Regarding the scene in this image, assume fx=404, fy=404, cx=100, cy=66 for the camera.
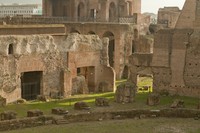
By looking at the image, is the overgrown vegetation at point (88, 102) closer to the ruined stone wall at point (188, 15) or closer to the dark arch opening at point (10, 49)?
the dark arch opening at point (10, 49)

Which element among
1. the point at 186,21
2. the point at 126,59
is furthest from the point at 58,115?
the point at 126,59

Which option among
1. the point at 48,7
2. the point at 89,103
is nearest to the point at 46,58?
A: the point at 89,103

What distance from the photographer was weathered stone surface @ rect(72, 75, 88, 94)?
25.2 m

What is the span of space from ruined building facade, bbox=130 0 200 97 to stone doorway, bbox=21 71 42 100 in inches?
257

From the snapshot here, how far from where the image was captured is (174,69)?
79.4 feet

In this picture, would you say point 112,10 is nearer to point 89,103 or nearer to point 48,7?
point 48,7

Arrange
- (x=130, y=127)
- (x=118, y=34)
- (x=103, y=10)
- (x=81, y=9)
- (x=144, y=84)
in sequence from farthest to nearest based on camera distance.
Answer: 1. (x=81, y=9)
2. (x=103, y=10)
3. (x=118, y=34)
4. (x=144, y=84)
5. (x=130, y=127)

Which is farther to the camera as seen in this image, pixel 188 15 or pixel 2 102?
pixel 188 15

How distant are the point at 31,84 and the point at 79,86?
329cm

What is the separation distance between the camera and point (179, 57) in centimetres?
2402

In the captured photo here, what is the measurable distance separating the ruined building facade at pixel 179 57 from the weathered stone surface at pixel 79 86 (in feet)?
12.7

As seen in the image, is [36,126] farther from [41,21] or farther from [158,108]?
[41,21]

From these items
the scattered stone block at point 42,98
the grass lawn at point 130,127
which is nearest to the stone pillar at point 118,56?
the scattered stone block at point 42,98

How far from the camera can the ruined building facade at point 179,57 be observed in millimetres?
23578
